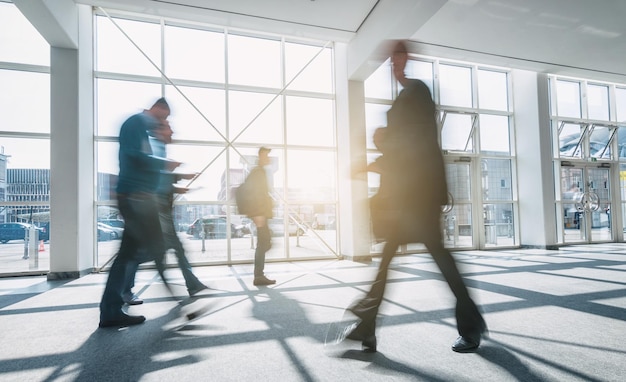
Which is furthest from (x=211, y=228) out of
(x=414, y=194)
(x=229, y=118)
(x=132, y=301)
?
(x=414, y=194)

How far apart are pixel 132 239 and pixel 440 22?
5213 millimetres

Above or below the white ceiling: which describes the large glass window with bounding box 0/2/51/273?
below

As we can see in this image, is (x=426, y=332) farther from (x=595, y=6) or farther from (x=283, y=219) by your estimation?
(x=595, y=6)

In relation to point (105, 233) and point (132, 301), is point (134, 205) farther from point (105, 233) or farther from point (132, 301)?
point (105, 233)

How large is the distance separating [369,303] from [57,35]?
522cm

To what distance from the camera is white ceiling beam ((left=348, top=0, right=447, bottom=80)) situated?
4280 mm

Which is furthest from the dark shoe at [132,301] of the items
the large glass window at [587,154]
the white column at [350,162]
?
the large glass window at [587,154]

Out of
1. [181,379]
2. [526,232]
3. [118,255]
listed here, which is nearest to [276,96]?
[118,255]

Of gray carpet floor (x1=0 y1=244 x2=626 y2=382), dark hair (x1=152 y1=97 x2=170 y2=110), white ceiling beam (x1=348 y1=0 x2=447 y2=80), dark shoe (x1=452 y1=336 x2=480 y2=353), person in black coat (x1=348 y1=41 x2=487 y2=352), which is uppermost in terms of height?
white ceiling beam (x1=348 y1=0 x2=447 y2=80)

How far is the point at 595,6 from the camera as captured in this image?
5.01 metres

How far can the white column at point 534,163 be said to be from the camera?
7.16 meters

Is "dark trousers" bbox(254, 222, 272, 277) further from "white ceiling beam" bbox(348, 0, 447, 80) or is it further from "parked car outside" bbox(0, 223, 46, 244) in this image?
"parked car outside" bbox(0, 223, 46, 244)

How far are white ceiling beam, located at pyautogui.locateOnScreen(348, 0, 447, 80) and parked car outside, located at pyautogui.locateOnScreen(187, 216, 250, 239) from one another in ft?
10.7

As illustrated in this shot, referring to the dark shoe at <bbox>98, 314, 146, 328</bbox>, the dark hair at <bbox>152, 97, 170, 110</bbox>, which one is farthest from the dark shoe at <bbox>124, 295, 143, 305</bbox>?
the dark hair at <bbox>152, 97, 170, 110</bbox>
